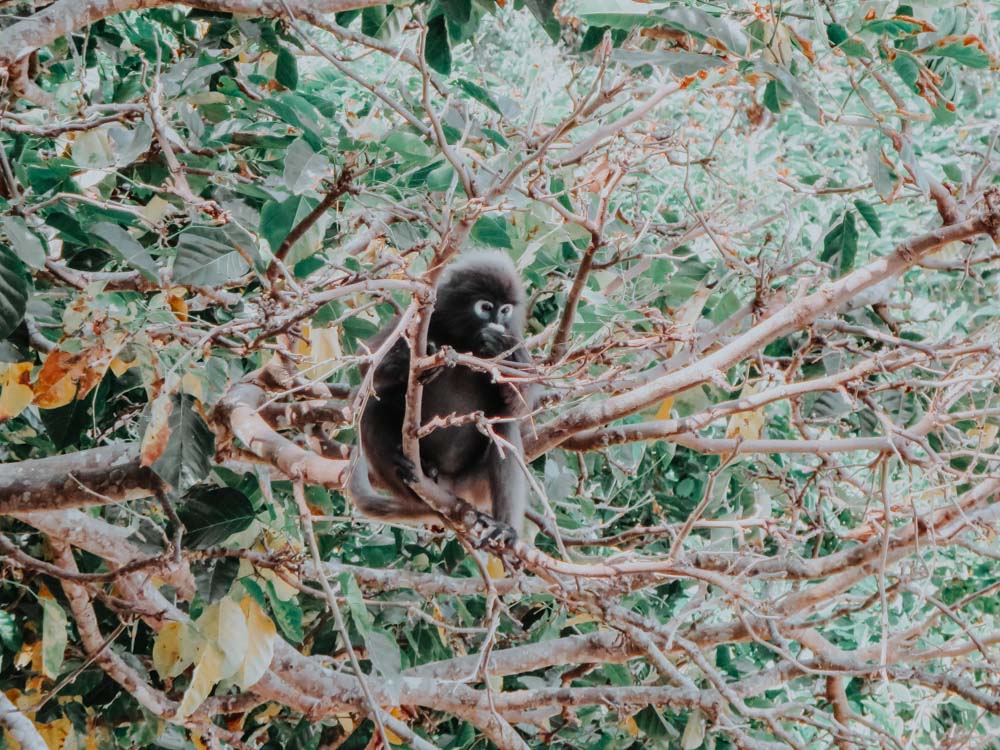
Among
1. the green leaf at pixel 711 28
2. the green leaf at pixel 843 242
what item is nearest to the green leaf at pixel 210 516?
the green leaf at pixel 711 28

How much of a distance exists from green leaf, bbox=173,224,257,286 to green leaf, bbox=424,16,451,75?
0.96 metres

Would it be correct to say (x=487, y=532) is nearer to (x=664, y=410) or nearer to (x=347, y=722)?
(x=664, y=410)

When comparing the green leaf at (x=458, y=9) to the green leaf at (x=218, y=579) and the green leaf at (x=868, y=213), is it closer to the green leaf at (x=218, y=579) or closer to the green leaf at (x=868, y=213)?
the green leaf at (x=868, y=213)

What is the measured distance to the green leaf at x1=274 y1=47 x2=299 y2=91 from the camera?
11.0 feet

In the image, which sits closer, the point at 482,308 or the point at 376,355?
the point at 376,355

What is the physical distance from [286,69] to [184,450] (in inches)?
51.0

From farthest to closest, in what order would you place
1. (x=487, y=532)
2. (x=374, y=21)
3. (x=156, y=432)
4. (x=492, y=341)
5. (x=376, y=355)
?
(x=492, y=341), (x=374, y=21), (x=487, y=532), (x=156, y=432), (x=376, y=355)

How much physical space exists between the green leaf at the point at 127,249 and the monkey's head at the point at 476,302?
59.9 inches

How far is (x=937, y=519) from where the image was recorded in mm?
3477

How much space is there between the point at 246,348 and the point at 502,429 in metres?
1.28

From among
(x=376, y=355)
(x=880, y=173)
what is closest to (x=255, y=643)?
(x=376, y=355)

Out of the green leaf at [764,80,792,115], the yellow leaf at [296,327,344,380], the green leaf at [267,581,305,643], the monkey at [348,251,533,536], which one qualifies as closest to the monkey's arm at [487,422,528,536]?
the monkey at [348,251,533,536]

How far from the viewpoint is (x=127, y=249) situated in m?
2.60

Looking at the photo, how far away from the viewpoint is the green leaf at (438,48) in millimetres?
3320
